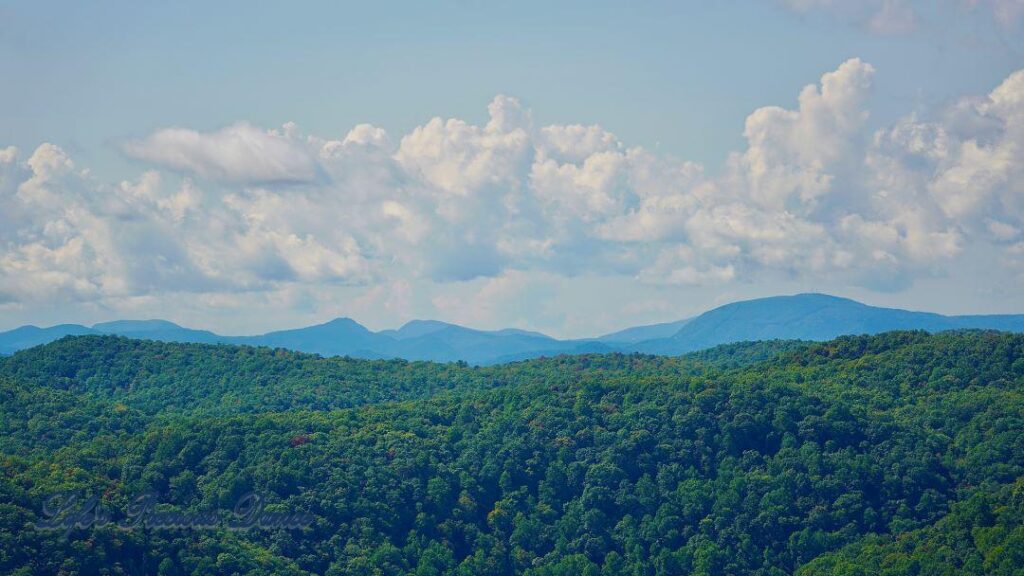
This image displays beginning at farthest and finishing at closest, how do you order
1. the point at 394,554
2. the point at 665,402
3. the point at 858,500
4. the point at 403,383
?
the point at 403,383
the point at 665,402
the point at 858,500
the point at 394,554

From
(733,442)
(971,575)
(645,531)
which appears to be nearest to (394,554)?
(645,531)

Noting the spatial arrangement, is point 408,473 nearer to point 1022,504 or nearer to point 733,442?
point 733,442

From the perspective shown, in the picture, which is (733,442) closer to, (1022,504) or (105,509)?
(1022,504)

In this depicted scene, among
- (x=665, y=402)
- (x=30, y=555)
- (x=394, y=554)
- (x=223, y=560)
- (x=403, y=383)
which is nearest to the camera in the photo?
(x=30, y=555)

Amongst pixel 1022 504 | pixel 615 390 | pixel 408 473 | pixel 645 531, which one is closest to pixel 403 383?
pixel 615 390

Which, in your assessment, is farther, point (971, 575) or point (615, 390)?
point (615, 390)

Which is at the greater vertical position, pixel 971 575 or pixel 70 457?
pixel 70 457

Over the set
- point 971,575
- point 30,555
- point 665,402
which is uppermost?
point 665,402
